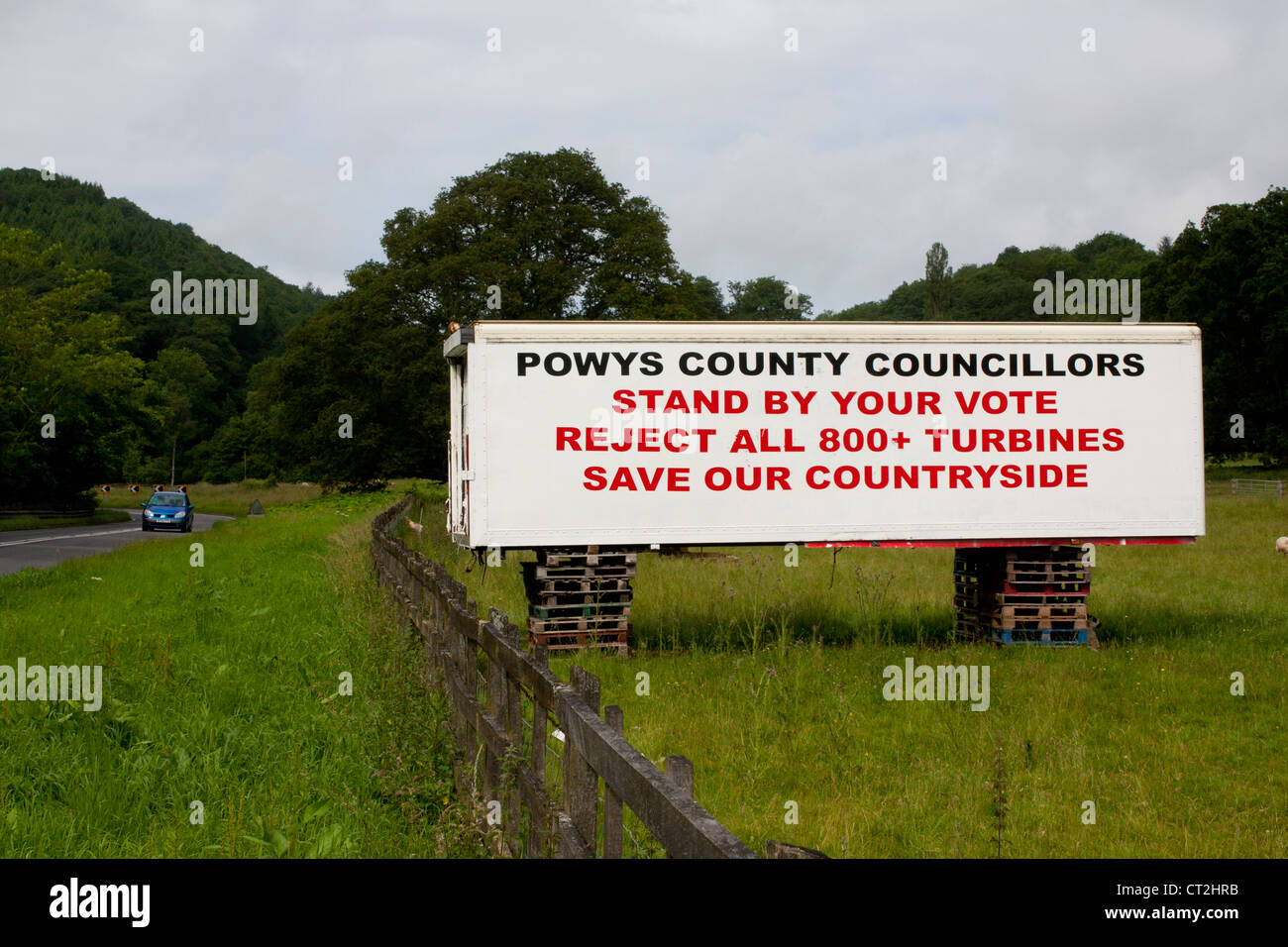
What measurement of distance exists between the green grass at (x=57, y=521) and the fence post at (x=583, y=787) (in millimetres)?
39382

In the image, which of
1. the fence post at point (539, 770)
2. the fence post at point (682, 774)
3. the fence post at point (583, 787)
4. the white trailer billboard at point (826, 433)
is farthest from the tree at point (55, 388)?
the fence post at point (682, 774)

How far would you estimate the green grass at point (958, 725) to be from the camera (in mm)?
6293

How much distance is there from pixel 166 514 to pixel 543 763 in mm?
34501

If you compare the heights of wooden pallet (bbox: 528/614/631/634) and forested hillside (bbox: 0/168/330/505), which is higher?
forested hillside (bbox: 0/168/330/505)

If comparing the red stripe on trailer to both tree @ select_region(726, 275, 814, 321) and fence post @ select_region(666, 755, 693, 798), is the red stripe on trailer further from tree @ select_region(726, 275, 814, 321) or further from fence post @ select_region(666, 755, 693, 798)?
tree @ select_region(726, 275, 814, 321)

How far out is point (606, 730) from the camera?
364 centimetres

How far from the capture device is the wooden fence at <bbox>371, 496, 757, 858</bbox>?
2936 millimetres

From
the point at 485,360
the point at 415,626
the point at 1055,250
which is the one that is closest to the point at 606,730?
the point at 415,626

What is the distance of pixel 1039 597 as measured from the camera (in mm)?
12258

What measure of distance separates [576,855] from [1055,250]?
12414 cm

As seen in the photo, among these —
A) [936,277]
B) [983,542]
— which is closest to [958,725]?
[983,542]

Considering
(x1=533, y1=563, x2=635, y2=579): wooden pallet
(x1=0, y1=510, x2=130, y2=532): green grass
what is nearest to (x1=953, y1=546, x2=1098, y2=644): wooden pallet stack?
(x1=533, y1=563, x2=635, y2=579): wooden pallet

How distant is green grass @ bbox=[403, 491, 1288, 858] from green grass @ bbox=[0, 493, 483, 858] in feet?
6.00

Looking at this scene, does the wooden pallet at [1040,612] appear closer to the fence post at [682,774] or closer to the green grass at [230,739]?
the green grass at [230,739]
